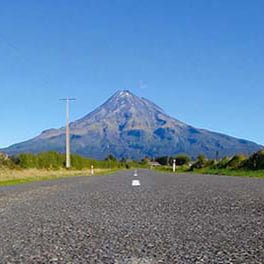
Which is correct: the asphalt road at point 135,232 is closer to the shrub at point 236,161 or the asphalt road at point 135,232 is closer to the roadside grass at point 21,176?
the roadside grass at point 21,176

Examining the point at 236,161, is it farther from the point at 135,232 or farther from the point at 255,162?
the point at 135,232

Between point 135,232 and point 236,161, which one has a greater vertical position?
point 236,161

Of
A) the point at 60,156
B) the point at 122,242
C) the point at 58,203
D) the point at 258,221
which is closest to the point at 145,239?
the point at 122,242

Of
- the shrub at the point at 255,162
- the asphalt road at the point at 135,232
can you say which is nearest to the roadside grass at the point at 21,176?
the shrub at the point at 255,162

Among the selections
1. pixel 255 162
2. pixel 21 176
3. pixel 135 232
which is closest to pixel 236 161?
pixel 255 162

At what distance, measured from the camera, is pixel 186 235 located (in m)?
4.95

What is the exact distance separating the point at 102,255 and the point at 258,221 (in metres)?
2.40

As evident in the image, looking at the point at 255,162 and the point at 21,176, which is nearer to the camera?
the point at 21,176

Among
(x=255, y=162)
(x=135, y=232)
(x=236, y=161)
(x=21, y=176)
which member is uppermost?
(x=236, y=161)

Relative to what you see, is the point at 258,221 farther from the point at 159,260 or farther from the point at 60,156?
the point at 60,156

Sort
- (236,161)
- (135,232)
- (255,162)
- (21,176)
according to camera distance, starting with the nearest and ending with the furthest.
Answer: (135,232), (21,176), (255,162), (236,161)

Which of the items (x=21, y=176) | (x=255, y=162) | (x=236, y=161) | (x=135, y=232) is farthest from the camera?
(x=236, y=161)

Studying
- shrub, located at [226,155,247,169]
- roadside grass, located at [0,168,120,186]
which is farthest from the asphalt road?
shrub, located at [226,155,247,169]

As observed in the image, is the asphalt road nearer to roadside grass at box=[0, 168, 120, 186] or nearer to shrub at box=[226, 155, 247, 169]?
roadside grass at box=[0, 168, 120, 186]
